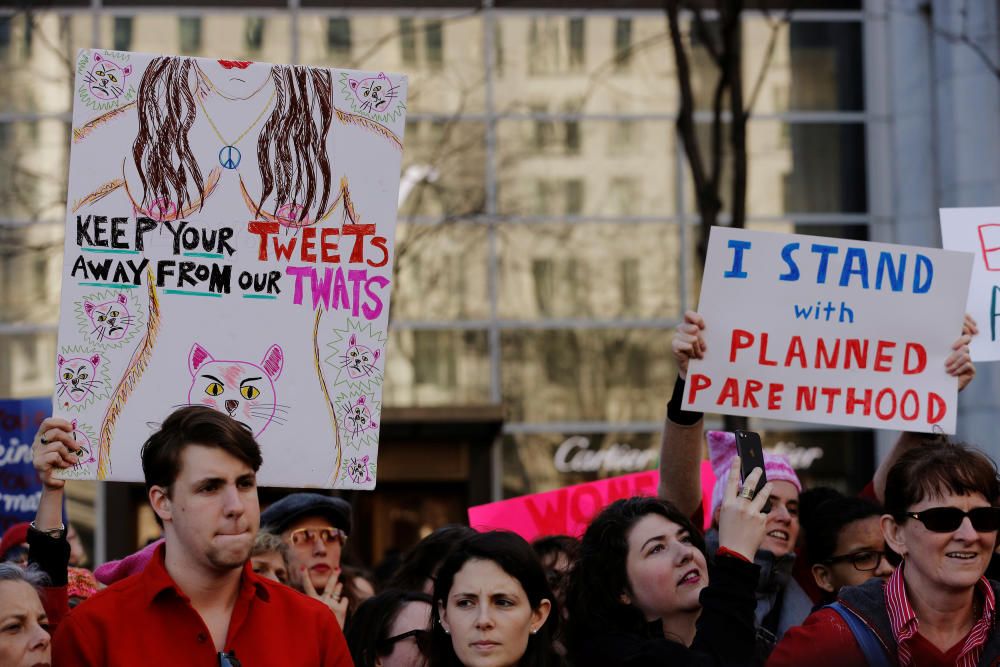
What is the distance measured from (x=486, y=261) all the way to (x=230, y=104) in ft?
39.4

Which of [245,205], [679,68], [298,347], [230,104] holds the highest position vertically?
[679,68]

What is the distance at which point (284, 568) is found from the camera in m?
6.10

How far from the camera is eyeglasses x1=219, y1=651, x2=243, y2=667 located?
384 centimetres

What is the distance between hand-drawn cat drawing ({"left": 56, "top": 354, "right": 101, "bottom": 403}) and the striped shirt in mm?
2435

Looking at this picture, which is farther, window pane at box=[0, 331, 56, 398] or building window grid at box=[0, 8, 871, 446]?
building window grid at box=[0, 8, 871, 446]

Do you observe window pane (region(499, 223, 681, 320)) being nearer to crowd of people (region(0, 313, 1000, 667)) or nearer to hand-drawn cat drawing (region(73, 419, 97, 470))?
crowd of people (region(0, 313, 1000, 667))

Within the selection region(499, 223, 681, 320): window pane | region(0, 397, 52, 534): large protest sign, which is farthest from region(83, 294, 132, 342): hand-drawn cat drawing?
region(499, 223, 681, 320): window pane

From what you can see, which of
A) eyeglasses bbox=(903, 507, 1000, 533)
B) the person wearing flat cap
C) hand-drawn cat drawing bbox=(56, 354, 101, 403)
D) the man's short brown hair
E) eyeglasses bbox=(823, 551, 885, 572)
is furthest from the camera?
the person wearing flat cap

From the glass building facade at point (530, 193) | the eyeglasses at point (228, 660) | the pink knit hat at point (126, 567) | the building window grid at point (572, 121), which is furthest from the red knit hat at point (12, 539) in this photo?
the building window grid at point (572, 121)

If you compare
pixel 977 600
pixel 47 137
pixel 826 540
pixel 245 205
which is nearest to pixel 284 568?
pixel 245 205

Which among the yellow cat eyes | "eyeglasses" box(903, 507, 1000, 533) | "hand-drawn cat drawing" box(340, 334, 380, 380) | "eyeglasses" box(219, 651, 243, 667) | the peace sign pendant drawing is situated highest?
the peace sign pendant drawing

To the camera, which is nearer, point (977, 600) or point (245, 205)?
point (977, 600)

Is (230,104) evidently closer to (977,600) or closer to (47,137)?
(977,600)

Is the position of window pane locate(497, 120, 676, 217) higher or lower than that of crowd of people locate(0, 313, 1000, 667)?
higher
